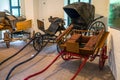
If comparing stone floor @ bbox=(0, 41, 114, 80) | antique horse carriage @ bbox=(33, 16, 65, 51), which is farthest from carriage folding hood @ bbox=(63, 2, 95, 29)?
stone floor @ bbox=(0, 41, 114, 80)

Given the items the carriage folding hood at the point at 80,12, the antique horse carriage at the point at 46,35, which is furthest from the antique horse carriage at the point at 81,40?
the antique horse carriage at the point at 46,35

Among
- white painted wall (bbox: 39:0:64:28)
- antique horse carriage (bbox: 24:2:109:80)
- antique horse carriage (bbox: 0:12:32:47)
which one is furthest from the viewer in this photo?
white painted wall (bbox: 39:0:64:28)

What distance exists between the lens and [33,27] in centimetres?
754

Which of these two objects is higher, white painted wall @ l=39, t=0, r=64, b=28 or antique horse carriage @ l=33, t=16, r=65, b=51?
white painted wall @ l=39, t=0, r=64, b=28

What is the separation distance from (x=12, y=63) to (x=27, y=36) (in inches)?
112

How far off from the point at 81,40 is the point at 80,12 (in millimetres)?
1572

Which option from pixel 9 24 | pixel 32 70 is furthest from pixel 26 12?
pixel 32 70

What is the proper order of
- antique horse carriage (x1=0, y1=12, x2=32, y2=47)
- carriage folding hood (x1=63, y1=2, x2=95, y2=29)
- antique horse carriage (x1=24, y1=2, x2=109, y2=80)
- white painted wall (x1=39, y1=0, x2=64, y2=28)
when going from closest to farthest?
antique horse carriage (x1=24, y1=2, x2=109, y2=80) < carriage folding hood (x1=63, y1=2, x2=95, y2=29) < antique horse carriage (x1=0, y1=12, x2=32, y2=47) < white painted wall (x1=39, y1=0, x2=64, y2=28)

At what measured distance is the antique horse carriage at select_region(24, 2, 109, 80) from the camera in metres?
3.80

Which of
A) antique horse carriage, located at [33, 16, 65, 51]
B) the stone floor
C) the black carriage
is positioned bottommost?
the stone floor

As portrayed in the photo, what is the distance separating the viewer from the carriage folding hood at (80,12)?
5.78m

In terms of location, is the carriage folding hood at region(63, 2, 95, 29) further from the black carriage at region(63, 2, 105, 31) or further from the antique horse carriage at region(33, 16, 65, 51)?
the antique horse carriage at region(33, 16, 65, 51)

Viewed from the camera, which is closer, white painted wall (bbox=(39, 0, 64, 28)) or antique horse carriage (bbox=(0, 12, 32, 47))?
antique horse carriage (bbox=(0, 12, 32, 47))

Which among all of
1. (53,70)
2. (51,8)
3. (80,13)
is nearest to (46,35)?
(80,13)
